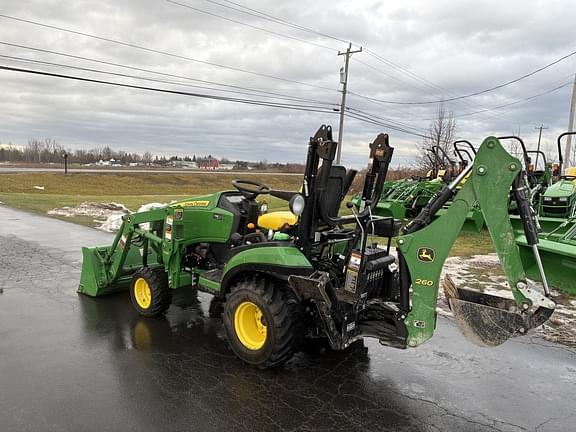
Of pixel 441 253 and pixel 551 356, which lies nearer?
pixel 441 253

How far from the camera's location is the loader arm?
344 centimetres

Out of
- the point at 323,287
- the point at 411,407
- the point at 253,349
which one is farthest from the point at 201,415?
the point at 411,407

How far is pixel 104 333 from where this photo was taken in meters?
5.14

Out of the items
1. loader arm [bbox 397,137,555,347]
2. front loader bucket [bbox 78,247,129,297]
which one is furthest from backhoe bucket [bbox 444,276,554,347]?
front loader bucket [bbox 78,247,129,297]

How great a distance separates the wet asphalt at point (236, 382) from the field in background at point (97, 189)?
8144 millimetres

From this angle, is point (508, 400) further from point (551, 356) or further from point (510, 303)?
point (551, 356)

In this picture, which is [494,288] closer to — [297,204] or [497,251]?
[497,251]

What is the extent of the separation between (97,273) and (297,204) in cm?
356

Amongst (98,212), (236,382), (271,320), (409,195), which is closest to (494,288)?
(271,320)

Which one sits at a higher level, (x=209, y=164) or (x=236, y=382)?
(x=209, y=164)

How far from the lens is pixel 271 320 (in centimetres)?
412

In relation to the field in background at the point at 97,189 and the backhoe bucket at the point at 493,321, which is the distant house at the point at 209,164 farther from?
the backhoe bucket at the point at 493,321

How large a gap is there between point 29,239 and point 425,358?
31.5 feet

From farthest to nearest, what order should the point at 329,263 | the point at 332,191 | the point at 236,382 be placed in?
the point at 329,263
the point at 332,191
the point at 236,382
